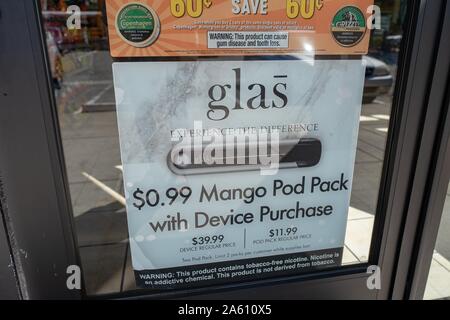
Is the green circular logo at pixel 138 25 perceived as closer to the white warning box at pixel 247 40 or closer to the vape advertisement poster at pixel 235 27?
the vape advertisement poster at pixel 235 27

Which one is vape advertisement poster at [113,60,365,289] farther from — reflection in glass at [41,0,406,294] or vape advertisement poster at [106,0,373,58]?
reflection in glass at [41,0,406,294]

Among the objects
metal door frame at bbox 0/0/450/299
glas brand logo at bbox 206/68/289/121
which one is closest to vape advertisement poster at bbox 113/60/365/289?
glas brand logo at bbox 206/68/289/121

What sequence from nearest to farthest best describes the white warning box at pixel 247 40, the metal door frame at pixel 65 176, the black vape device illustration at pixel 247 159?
the metal door frame at pixel 65 176 → the white warning box at pixel 247 40 → the black vape device illustration at pixel 247 159

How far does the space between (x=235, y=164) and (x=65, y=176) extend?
719 mm

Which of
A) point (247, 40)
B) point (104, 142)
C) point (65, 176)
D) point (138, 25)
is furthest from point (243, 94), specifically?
point (104, 142)

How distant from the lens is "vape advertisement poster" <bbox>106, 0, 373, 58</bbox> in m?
1.31

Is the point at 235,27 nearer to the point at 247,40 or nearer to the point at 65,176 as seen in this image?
the point at 247,40

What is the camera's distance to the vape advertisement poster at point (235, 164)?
1.46m

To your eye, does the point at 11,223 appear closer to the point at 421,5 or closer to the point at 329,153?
the point at 329,153

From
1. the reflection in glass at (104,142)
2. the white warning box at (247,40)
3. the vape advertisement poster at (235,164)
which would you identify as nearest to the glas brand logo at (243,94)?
the vape advertisement poster at (235,164)

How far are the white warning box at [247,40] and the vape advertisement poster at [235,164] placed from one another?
0.07m

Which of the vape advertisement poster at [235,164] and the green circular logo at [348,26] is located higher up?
the green circular logo at [348,26]

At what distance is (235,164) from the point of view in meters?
1.60
